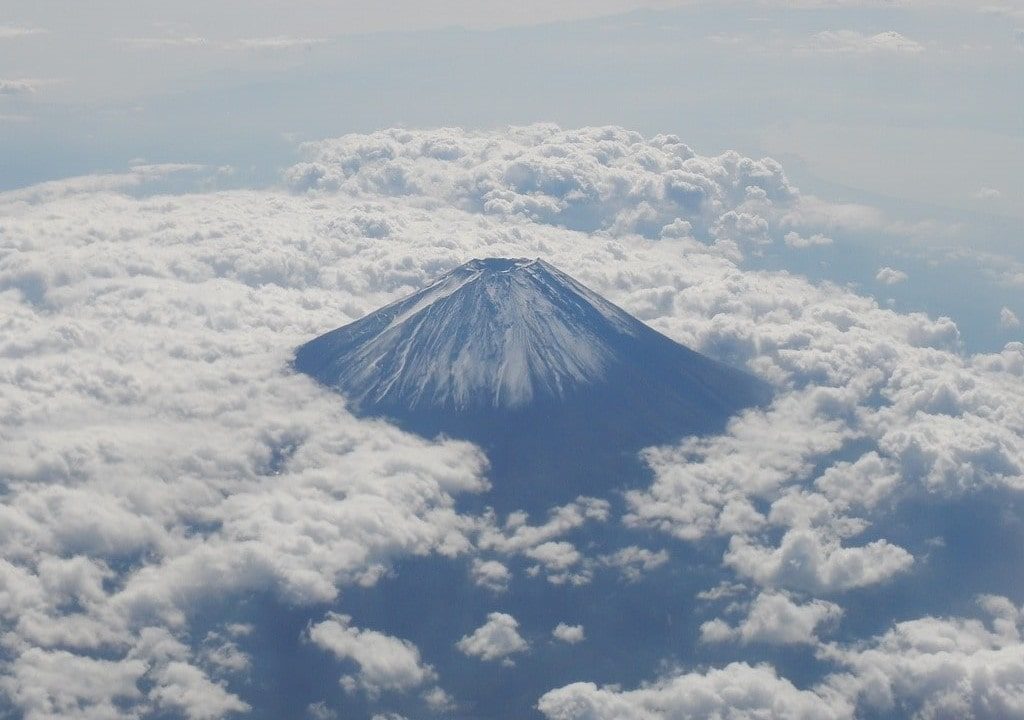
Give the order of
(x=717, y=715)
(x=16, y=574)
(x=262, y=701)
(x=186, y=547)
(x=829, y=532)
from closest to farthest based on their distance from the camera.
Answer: (x=717, y=715), (x=262, y=701), (x=16, y=574), (x=186, y=547), (x=829, y=532)

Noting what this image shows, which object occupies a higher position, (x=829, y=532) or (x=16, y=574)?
(x=16, y=574)

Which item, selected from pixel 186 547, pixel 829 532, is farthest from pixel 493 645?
pixel 829 532

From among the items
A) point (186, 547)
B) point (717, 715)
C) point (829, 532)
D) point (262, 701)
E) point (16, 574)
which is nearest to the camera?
point (717, 715)

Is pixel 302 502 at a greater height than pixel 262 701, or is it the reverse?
pixel 302 502

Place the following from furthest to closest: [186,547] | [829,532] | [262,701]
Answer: [829,532] < [186,547] < [262,701]

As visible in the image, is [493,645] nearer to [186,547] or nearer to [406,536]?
[406,536]

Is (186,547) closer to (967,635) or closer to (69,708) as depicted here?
(69,708)

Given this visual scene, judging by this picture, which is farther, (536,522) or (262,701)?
(536,522)

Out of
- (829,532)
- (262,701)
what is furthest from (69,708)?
(829,532)

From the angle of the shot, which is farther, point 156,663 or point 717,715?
point 156,663
